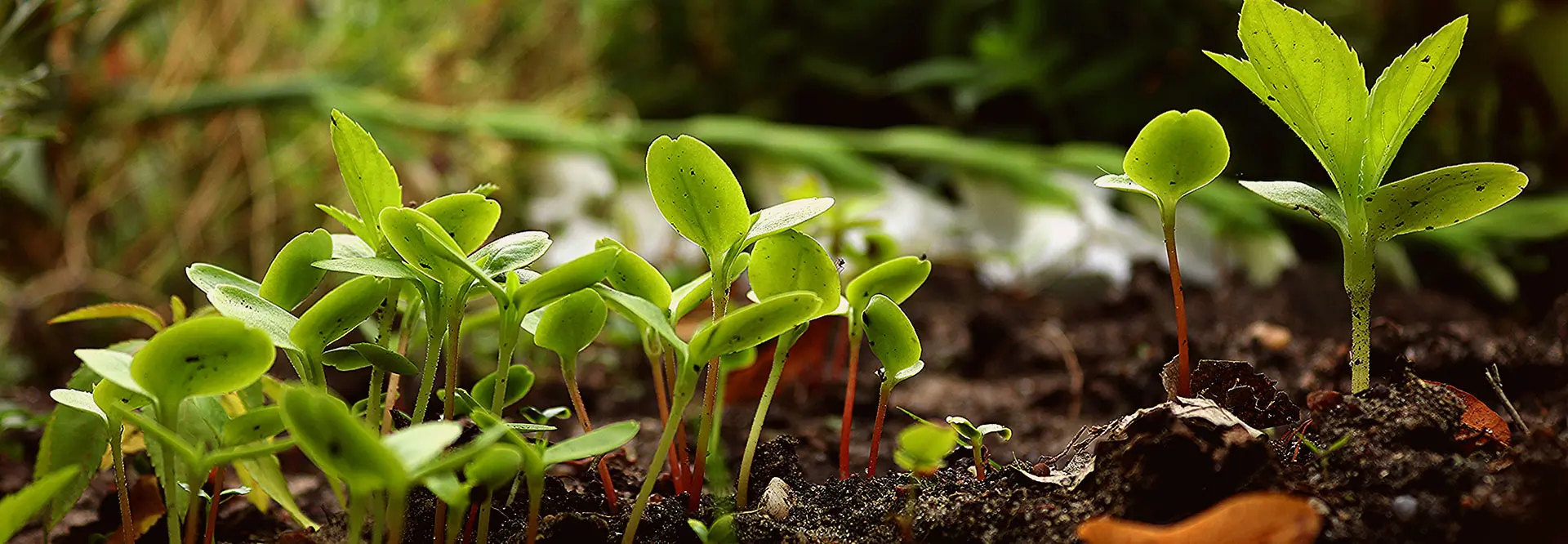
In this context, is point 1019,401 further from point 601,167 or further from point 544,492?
point 601,167

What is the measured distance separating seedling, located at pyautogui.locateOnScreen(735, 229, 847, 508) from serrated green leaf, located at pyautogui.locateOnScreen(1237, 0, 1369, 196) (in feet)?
0.72

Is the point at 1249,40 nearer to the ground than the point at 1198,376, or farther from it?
farther from it

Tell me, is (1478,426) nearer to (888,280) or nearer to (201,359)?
(888,280)

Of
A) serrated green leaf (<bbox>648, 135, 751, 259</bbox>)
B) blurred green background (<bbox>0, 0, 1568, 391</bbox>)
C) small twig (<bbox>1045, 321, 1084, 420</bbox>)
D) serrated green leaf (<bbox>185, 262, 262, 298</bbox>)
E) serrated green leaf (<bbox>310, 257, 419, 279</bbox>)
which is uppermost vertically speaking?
serrated green leaf (<bbox>648, 135, 751, 259</bbox>)

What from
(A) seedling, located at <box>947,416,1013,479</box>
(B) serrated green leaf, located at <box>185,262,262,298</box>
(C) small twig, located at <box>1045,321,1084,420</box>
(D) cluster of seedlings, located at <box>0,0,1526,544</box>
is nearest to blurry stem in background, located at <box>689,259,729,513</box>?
(D) cluster of seedlings, located at <box>0,0,1526,544</box>

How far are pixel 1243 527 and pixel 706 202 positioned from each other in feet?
0.88

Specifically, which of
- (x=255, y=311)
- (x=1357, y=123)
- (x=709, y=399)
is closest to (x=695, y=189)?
(x=709, y=399)

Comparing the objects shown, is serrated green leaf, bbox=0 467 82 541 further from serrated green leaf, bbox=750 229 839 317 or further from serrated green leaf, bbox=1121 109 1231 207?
serrated green leaf, bbox=1121 109 1231 207

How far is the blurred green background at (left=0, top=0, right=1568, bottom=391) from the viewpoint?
5.25 ft

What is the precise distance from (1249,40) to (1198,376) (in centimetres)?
18

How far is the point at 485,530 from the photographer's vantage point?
495mm

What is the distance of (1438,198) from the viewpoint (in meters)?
0.50

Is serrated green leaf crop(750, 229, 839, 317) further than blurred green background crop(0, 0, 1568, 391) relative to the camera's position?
No

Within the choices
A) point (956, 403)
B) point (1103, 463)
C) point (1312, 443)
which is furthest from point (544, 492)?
point (956, 403)
